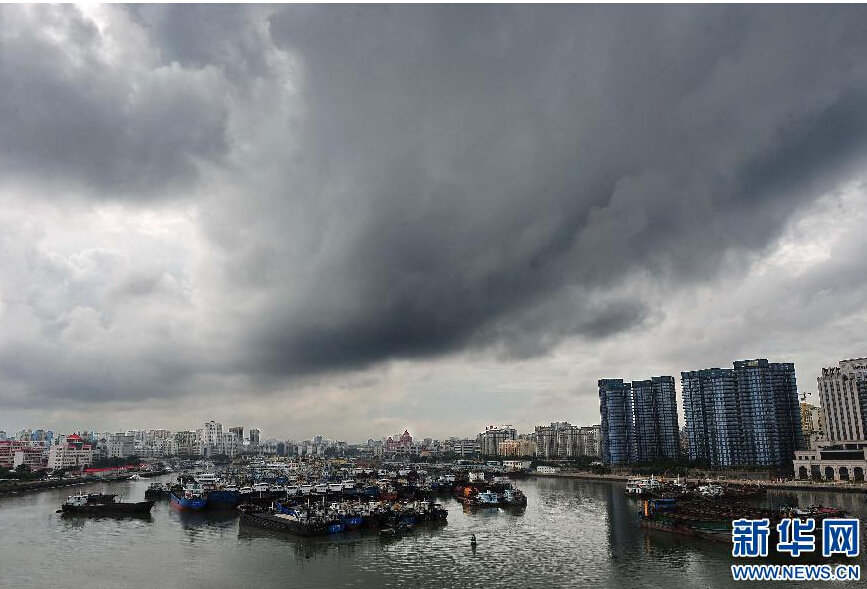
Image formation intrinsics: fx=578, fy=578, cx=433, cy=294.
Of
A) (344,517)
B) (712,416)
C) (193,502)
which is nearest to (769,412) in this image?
(712,416)

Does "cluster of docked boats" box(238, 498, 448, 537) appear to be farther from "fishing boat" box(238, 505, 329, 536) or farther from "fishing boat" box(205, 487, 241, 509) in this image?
"fishing boat" box(205, 487, 241, 509)

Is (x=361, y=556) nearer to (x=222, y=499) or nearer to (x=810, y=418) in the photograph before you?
(x=222, y=499)

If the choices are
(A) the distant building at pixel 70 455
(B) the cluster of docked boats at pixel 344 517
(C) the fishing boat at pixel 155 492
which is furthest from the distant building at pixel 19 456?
(B) the cluster of docked boats at pixel 344 517

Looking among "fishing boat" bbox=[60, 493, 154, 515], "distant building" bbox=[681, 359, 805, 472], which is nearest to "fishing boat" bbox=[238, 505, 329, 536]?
"fishing boat" bbox=[60, 493, 154, 515]

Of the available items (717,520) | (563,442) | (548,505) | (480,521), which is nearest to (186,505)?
(480,521)

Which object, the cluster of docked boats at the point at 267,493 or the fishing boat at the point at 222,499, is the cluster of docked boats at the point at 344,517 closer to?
the cluster of docked boats at the point at 267,493

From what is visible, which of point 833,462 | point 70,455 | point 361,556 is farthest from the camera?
point 70,455
